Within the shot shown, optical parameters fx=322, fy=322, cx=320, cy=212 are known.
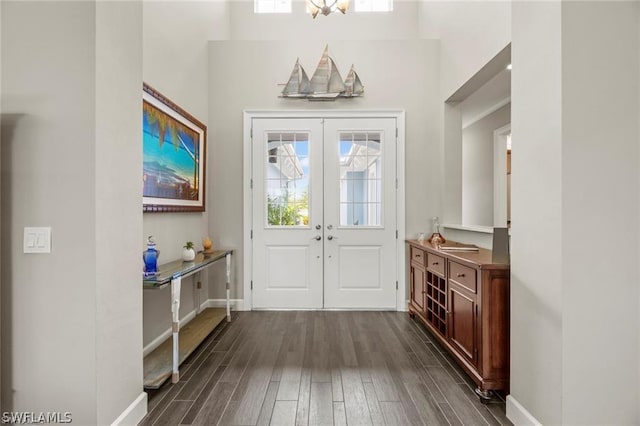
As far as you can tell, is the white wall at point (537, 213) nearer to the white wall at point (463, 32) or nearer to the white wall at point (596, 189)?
the white wall at point (596, 189)

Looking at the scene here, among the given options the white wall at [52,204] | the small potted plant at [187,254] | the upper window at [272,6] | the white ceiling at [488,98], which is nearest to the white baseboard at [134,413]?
the white wall at [52,204]

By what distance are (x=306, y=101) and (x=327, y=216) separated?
1445mm

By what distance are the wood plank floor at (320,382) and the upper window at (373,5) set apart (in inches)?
168

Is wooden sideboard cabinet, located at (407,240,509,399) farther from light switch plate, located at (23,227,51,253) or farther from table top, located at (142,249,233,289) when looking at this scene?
light switch plate, located at (23,227,51,253)

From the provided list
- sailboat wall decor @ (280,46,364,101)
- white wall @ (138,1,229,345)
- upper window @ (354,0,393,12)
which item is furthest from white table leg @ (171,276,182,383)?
upper window @ (354,0,393,12)

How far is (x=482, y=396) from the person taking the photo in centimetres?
207

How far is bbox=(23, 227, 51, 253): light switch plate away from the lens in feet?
5.07

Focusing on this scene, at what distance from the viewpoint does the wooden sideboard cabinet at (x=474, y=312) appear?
6.85 feet

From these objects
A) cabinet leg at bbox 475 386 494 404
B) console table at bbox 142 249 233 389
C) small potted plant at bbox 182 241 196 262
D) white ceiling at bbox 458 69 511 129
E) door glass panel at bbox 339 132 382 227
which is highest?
white ceiling at bbox 458 69 511 129

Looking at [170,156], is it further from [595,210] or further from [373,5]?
[373,5]

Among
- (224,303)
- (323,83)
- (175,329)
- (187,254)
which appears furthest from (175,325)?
(323,83)

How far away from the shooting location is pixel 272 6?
461cm

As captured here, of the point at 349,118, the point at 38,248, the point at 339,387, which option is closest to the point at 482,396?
the point at 339,387

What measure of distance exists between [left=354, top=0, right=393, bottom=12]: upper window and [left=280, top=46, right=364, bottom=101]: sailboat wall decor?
1283mm
